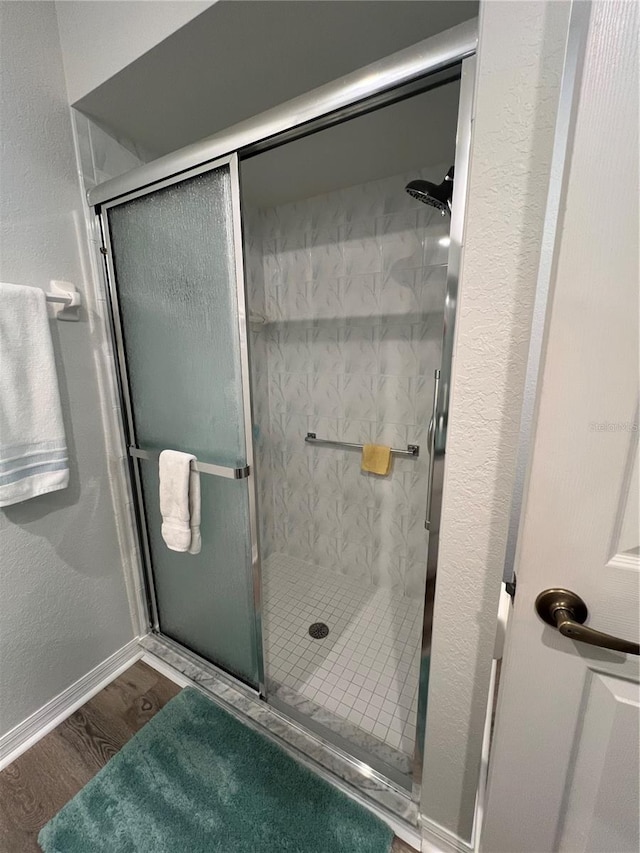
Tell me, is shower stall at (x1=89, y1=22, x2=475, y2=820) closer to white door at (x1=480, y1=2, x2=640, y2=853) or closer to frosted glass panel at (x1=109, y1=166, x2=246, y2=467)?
frosted glass panel at (x1=109, y1=166, x2=246, y2=467)

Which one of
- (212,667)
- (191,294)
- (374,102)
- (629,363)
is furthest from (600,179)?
(212,667)

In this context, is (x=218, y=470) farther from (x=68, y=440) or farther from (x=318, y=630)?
(x=318, y=630)

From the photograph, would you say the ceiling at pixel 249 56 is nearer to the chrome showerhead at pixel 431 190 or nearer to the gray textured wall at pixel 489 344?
the chrome showerhead at pixel 431 190

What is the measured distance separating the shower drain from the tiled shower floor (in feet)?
0.07

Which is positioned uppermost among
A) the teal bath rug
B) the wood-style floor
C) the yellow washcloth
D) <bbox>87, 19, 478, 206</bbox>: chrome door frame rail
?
<bbox>87, 19, 478, 206</bbox>: chrome door frame rail

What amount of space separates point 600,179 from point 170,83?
1308mm

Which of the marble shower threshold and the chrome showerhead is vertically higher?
the chrome showerhead

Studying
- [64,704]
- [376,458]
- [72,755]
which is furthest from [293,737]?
[376,458]

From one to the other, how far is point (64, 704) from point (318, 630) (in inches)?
43.3

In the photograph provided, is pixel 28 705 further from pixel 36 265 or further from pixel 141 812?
pixel 36 265

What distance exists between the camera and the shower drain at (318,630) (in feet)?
5.70

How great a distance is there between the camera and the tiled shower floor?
4.40ft

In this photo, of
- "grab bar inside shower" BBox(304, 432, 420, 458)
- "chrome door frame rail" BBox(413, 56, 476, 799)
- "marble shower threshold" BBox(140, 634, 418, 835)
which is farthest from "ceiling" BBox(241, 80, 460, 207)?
"marble shower threshold" BBox(140, 634, 418, 835)

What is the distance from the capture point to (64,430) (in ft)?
3.93
